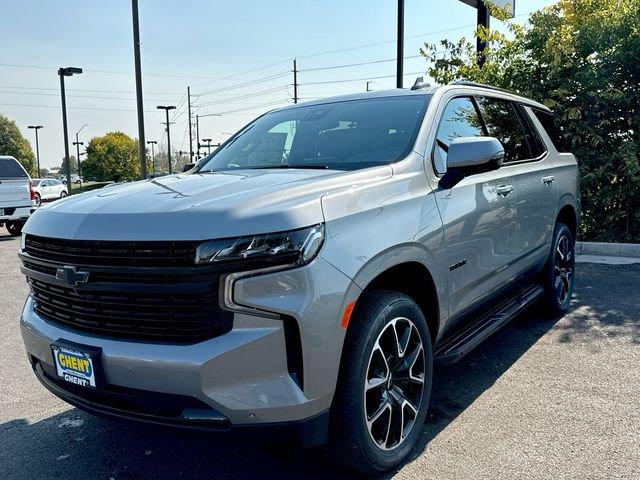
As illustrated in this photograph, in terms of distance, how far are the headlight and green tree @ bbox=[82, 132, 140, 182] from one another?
71.9 m

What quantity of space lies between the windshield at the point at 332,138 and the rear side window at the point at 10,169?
1098 centimetres

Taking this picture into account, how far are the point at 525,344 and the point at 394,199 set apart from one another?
238 centimetres

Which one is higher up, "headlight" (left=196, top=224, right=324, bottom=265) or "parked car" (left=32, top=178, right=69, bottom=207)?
"headlight" (left=196, top=224, right=324, bottom=265)

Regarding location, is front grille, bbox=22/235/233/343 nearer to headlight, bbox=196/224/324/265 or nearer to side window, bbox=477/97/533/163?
headlight, bbox=196/224/324/265

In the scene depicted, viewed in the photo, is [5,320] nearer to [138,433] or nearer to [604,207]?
[138,433]

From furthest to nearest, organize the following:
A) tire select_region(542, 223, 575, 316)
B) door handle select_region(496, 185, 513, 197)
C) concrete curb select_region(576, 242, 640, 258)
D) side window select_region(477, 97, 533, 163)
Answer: concrete curb select_region(576, 242, 640, 258) → tire select_region(542, 223, 575, 316) → side window select_region(477, 97, 533, 163) → door handle select_region(496, 185, 513, 197)

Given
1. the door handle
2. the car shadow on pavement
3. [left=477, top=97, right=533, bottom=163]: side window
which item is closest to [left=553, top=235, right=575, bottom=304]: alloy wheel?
[left=477, top=97, right=533, bottom=163]: side window

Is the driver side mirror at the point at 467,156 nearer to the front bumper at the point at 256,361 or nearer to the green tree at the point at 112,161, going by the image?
the front bumper at the point at 256,361

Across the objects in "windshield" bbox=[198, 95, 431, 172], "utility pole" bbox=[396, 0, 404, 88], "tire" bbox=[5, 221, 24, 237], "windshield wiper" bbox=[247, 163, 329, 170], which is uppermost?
"utility pole" bbox=[396, 0, 404, 88]

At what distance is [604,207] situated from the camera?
28.1ft

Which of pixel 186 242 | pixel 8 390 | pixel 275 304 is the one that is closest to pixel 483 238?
pixel 275 304

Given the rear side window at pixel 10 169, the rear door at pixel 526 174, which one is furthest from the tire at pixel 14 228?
the rear door at pixel 526 174

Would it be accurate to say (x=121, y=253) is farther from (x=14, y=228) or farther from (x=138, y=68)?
(x=138, y=68)

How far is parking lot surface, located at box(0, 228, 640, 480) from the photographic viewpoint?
265cm
